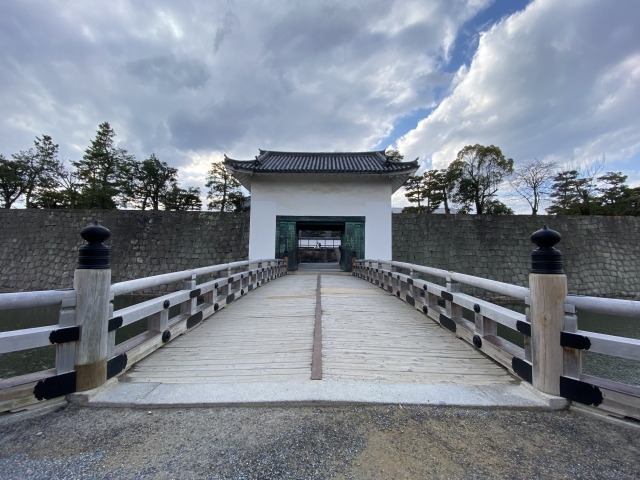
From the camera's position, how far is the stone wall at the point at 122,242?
1438cm

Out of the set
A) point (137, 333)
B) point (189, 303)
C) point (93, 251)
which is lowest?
point (137, 333)

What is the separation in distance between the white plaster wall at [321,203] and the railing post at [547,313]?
36.1ft

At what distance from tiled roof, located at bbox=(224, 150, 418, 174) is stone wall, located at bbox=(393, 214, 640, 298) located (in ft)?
10.1

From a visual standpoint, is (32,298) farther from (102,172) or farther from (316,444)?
(102,172)

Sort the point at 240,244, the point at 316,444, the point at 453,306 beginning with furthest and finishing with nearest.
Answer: the point at 240,244 < the point at 453,306 < the point at 316,444

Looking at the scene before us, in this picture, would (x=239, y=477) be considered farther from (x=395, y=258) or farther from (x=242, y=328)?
(x=395, y=258)

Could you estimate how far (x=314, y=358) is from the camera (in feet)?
9.12

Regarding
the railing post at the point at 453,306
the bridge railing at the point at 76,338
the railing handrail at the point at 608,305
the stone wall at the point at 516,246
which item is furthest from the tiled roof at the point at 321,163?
the railing handrail at the point at 608,305

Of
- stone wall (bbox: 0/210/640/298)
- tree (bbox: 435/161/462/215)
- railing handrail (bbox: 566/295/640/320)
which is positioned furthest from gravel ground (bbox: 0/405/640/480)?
tree (bbox: 435/161/462/215)

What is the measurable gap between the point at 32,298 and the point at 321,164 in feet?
43.7

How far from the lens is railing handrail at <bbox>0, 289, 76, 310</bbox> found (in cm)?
190

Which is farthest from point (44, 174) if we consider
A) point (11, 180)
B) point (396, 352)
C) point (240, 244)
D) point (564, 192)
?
point (564, 192)

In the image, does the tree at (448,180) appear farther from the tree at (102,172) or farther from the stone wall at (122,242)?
the tree at (102,172)

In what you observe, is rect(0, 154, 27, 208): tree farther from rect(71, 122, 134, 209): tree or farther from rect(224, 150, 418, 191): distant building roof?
rect(224, 150, 418, 191): distant building roof
